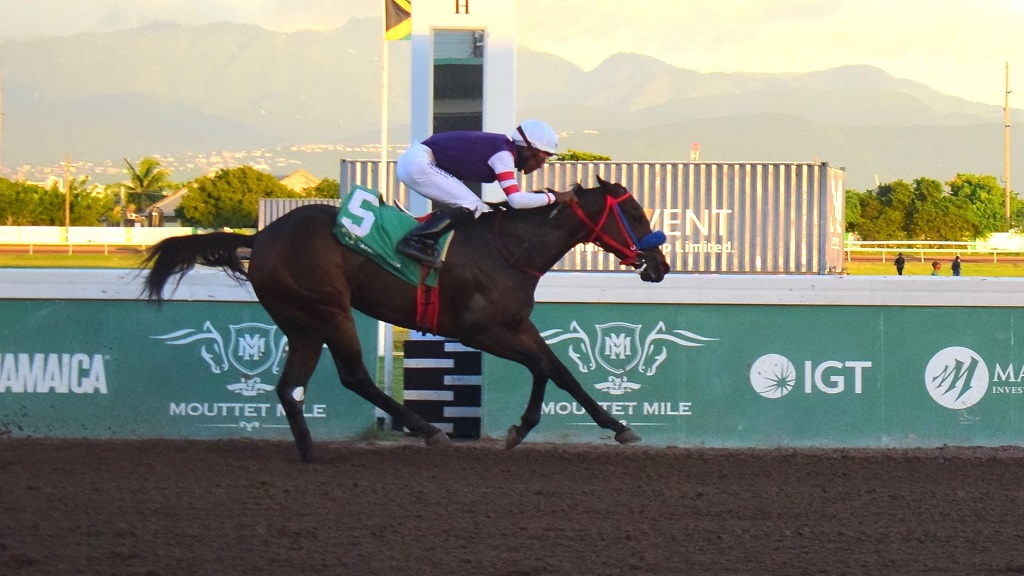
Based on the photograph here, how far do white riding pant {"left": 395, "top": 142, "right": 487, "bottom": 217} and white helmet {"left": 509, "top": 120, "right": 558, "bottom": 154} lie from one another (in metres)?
0.46

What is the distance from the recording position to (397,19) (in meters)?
20.1

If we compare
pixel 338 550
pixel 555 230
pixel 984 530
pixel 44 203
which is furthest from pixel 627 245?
pixel 44 203

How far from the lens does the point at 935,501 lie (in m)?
6.22

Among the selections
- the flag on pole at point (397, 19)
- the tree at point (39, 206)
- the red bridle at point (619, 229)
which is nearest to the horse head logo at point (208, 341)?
the red bridle at point (619, 229)

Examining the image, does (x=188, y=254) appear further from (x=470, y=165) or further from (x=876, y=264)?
(x=876, y=264)

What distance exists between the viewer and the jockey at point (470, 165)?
24.1ft

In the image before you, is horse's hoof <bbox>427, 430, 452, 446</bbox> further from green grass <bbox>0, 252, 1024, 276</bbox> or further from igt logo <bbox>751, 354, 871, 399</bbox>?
green grass <bbox>0, 252, 1024, 276</bbox>

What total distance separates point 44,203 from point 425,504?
73516 millimetres

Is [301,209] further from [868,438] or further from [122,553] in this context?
[868,438]

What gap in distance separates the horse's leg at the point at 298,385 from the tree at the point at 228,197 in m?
66.7

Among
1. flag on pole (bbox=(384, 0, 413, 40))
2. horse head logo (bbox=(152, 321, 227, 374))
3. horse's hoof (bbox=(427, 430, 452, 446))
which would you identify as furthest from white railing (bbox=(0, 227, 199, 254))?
horse's hoof (bbox=(427, 430, 452, 446))

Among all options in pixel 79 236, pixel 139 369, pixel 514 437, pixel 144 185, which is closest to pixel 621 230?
pixel 514 437

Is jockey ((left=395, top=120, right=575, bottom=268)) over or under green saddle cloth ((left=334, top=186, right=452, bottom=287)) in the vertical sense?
over

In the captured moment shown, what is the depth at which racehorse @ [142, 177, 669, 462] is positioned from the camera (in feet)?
23.8
